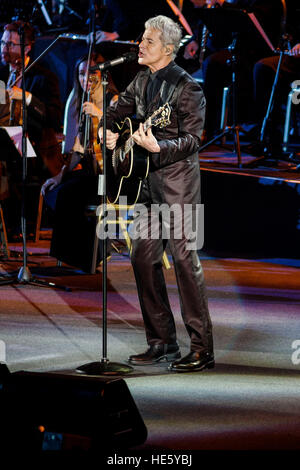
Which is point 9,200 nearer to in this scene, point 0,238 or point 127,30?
point 0,238

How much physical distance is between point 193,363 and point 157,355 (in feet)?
0.88

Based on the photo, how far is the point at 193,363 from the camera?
450 cm

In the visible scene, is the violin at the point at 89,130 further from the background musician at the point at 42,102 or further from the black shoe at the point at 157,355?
the black shoe at the point at 157,355

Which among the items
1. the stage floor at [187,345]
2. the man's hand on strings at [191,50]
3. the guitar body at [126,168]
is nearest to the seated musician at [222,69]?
the man's hand on strings at [191,50]

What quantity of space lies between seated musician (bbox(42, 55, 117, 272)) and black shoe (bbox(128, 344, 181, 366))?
2634mm

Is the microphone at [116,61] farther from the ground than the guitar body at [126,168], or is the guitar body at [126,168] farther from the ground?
the microphone at [116,61]

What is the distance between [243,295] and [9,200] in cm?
319

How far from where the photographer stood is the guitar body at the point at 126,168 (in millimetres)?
4484

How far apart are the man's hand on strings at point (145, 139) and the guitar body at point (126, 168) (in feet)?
0.68

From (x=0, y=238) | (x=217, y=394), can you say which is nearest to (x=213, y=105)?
(x=0, y=238)

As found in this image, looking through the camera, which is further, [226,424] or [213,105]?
[213,105]

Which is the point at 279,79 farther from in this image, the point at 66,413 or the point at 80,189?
the point at 66,413

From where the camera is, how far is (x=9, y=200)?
8727 mm
